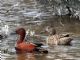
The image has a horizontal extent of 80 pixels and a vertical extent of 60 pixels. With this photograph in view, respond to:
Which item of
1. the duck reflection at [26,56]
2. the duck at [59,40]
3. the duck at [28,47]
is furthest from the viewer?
the duck at [59,40]

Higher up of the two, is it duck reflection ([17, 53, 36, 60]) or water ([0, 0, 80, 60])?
water ([0, 0, 80, 60])

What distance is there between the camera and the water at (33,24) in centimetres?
1301

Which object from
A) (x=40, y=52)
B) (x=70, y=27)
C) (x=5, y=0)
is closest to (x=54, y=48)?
(x=40, y=52)

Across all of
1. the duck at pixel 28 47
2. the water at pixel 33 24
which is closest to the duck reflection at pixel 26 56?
the water at pixel 33 24

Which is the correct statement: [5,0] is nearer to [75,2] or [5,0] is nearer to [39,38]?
[75,2]

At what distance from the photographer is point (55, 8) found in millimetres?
21828

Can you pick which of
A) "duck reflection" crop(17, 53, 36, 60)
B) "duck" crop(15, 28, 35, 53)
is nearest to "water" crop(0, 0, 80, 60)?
"duck reflection" crop(17, 53, 36, 60)

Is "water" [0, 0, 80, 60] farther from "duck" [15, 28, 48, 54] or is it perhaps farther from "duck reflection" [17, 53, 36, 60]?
"duck" [15, 28, 48, 54]

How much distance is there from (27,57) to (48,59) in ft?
2.41

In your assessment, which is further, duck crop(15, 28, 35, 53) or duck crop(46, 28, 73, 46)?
duck crop(46, 28, 73, 46)

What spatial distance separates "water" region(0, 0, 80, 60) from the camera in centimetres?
1301

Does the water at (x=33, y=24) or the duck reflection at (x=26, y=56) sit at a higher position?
the water at (x=33, y=24)

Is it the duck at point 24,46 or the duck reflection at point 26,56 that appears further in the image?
the duck at point 24,46

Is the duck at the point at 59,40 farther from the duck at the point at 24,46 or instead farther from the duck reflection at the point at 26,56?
the duck reflection at the point at 26,56
